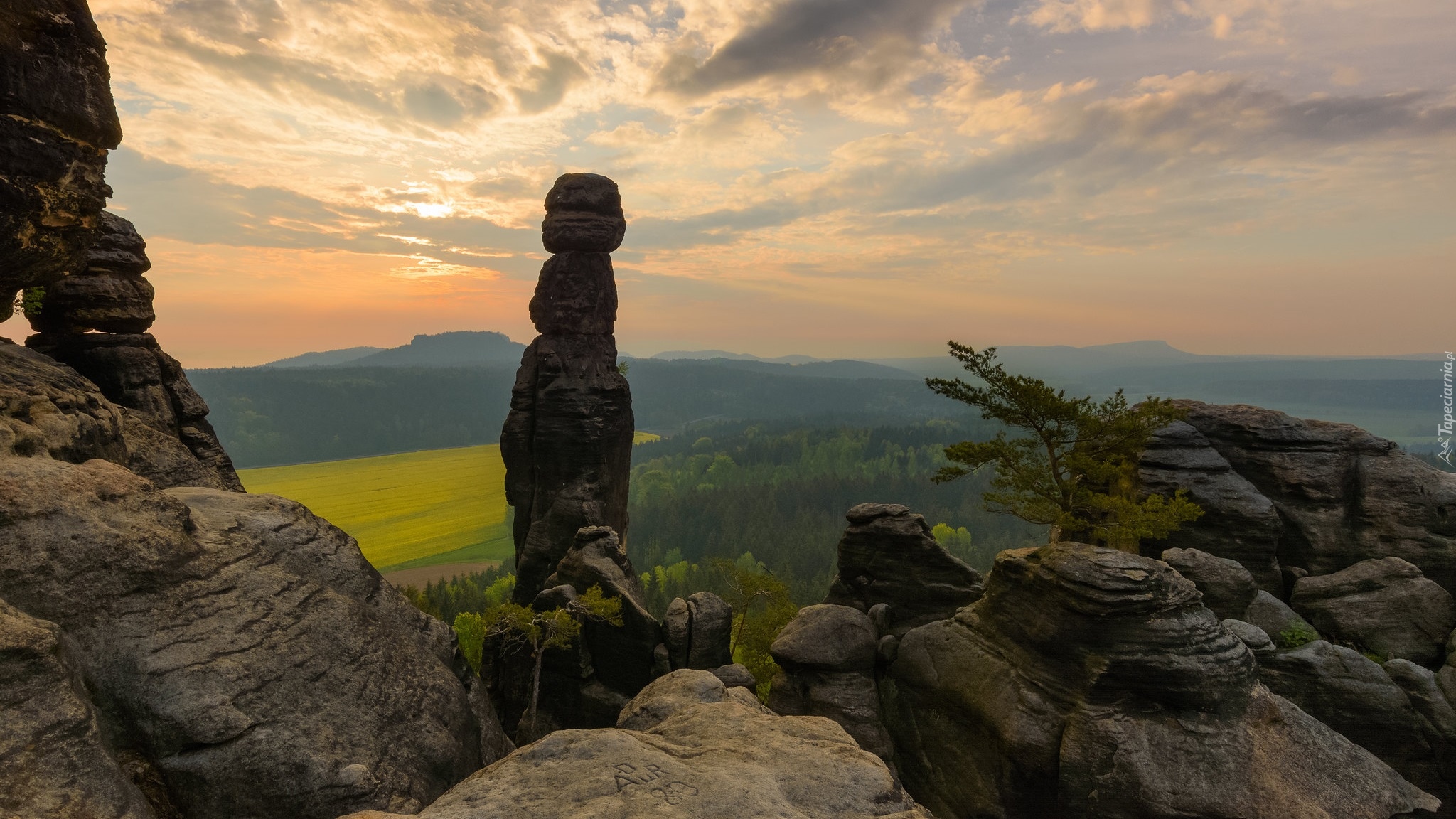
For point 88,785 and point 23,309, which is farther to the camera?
point 23,309

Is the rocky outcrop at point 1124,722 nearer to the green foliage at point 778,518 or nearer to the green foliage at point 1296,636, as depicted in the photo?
the green foliage at point 1296,636

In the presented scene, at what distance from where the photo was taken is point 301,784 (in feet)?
33.9

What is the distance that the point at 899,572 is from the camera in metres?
32.7

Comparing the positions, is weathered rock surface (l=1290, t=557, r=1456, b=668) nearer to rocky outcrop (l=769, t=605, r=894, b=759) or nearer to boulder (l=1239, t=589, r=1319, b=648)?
boulder (l=1239, t=589, r=1319, b=648)

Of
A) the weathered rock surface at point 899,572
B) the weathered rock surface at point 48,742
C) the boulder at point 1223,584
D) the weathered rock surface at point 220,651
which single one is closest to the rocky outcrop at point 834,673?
the weathered rock surface at point 899,572

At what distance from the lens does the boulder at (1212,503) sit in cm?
2883

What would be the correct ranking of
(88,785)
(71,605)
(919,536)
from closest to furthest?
(88,785), (71,605), (919,536)

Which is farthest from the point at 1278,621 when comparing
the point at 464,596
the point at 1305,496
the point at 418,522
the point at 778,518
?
the point at 418,522

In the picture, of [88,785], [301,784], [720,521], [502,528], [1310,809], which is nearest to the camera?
[88,785]

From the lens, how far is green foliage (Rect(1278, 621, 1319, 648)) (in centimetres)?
2430

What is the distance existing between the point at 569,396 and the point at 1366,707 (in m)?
43.9

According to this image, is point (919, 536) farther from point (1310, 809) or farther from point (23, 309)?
point (23, 309)

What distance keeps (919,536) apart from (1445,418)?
125 ft

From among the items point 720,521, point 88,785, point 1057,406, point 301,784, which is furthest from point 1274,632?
point 720,521
